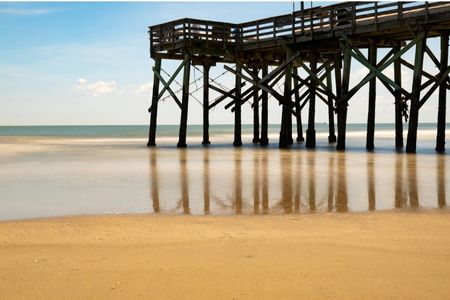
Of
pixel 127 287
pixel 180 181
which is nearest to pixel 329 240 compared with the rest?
pixel 127 287

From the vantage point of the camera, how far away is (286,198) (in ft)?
25.6

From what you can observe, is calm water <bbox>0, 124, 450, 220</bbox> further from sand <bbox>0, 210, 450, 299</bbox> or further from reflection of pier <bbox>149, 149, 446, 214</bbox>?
sand <bbox>0, 210, 450, 299</bbox>

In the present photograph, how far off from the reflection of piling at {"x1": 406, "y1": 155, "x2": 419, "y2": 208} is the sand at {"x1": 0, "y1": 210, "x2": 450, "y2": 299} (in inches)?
56.8

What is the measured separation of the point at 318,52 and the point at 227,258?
18159mm

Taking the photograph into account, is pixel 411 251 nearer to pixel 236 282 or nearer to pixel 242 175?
pixel 236 282

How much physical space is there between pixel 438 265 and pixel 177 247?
223 centimetres

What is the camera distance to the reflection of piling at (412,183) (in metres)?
7.42

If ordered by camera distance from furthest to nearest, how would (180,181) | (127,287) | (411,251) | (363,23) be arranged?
(363,23) → (180,181) → (411,251) → (127,287)

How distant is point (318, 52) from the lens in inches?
834

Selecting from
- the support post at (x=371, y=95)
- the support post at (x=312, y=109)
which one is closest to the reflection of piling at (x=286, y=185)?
the support post at (x=312, y=109)

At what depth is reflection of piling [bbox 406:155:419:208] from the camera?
292 inches

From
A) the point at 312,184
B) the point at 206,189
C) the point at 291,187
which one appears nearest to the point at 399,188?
the point at 312,184

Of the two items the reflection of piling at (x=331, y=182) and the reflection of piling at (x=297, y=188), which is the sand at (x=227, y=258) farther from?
the reflection of piling at (x=331, y=182)

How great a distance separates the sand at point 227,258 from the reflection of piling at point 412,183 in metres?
1.44
